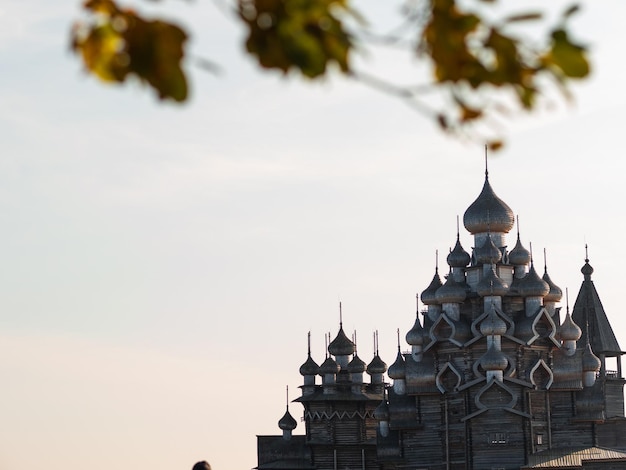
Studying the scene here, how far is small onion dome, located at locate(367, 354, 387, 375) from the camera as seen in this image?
61.5 meters

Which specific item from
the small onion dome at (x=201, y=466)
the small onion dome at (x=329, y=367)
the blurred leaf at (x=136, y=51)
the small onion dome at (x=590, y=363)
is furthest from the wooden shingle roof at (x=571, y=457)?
the blurred leaf at (x=136, y=51)

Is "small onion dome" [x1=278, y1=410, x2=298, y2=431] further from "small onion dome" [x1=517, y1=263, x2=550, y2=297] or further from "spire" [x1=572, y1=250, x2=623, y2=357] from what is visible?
"small onion dome" [x1=517, y1=263, x2=550, y2=297]

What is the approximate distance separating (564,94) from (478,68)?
0.29 m

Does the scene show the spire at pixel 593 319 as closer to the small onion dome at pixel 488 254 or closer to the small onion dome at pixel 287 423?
the small onion dome at pixel 488 254

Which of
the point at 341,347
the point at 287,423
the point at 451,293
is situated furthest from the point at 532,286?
the point at 287,423

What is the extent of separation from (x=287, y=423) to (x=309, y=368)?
2.89 metres

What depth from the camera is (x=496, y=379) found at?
48125mm

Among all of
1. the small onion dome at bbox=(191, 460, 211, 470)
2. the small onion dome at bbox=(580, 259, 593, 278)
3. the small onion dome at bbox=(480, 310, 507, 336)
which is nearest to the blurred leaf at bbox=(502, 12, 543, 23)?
the small onion dome at bbox=(191, 460, 211, 470)

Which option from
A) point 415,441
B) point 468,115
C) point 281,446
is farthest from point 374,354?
point 468,115

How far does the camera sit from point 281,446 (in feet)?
197

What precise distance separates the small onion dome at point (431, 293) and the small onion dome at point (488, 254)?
7.08 feet

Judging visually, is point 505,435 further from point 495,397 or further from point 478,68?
point 478,68

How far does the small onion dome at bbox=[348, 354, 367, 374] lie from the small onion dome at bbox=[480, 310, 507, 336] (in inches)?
459

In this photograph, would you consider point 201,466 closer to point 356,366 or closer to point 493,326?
point 493,326
